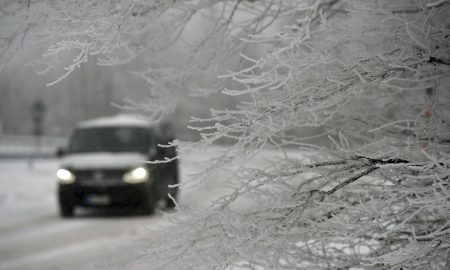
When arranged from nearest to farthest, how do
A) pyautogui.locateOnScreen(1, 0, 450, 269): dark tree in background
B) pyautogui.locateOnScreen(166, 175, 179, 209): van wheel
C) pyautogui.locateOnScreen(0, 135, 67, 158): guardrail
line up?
pyautogui.locateOnScreen(1, 0, 450, 269): dark tree in background → pyautogui.locateOnScreen(166, 175, 179, 209): van wheel → pyautogui.locateOnScreen(0, 135, 67, 158): guardrail

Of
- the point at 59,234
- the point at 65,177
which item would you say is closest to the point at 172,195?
the point at 65,177

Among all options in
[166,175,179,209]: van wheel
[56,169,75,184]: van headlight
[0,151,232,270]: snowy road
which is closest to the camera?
[0,151,232,270]: snowy road

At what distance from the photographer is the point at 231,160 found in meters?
2.61

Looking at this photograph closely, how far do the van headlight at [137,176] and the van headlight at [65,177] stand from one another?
100 cm

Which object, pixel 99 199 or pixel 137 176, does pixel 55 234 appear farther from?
pixel 137 176

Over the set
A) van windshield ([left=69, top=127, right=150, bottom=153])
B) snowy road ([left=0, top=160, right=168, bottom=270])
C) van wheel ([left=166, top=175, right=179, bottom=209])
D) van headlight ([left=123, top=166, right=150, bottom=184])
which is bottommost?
van wheel ([left=166, top=175, right=179, bottom=209])

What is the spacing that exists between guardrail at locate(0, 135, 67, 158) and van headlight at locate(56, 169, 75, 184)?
28870mm

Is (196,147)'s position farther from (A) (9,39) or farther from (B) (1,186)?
(B) (1,186)

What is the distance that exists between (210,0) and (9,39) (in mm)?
1144

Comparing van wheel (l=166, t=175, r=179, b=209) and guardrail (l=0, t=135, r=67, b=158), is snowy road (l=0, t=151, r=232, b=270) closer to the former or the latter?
van wheel (l=166, t=175, r=179, b=209)

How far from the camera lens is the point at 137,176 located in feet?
36.1

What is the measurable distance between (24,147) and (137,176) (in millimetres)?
38569

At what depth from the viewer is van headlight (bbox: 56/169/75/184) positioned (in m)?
11.2

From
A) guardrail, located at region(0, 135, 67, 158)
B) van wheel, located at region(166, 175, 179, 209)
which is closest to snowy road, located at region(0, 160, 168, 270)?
van wheel, located at region(166, 175, 179, 209)
